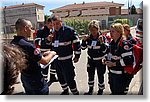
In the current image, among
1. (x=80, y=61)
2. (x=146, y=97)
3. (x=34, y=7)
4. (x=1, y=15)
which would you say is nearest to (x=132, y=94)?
(x=146, y=97)

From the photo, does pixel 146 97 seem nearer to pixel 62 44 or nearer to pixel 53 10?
pixel 62 44

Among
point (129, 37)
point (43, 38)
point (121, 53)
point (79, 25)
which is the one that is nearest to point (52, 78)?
point (43, 38)

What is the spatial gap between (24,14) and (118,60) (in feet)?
2.81

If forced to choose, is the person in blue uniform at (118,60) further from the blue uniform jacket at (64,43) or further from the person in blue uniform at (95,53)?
the blue uniform jacket at (64,43)

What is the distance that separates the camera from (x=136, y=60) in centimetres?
218

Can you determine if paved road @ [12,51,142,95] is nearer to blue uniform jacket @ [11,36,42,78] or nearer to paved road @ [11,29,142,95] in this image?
paved road @ [11,29,142,95]

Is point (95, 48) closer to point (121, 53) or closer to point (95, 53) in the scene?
point (95, 53)

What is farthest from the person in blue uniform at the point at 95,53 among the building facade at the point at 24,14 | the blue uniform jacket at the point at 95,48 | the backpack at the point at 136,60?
the building facade at the point at 24,14

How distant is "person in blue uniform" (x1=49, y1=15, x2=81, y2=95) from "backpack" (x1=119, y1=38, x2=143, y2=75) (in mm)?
457

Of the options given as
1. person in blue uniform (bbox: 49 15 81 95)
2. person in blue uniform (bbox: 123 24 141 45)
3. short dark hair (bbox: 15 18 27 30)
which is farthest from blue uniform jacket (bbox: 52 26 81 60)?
person in blue uniform (bbox: 123 24 141 45)

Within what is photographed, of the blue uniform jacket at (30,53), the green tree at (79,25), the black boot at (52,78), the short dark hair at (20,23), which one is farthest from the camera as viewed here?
the black boot at (52,78)

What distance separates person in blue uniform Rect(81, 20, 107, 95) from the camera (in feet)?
7.38

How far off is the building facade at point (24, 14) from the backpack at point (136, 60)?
788 millimetres

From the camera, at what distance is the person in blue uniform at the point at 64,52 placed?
230cm
